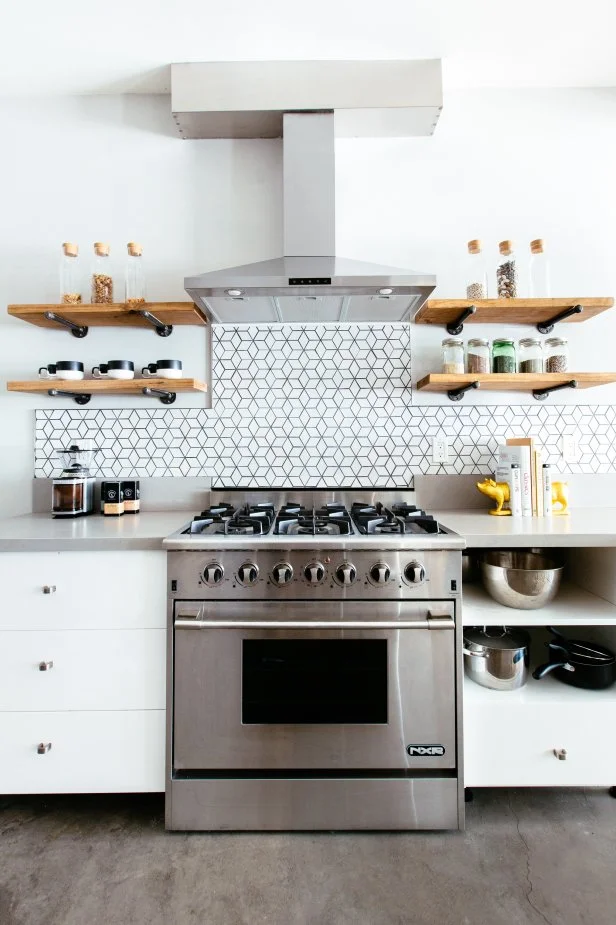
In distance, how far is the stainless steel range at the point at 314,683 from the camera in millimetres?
1486

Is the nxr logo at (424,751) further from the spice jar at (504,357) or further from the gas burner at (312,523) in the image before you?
the spice jar at (504,357)

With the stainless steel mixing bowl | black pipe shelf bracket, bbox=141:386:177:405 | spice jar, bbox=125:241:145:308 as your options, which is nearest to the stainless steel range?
the stainless steel mixing bowl

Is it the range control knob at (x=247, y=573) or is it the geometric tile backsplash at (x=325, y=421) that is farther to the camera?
the geometric tile backsplash at (x=325, y=421)

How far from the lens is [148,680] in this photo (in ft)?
4.97

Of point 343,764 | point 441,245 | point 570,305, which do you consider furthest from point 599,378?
point 343,764

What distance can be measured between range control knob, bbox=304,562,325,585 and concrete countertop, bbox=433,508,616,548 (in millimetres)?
482

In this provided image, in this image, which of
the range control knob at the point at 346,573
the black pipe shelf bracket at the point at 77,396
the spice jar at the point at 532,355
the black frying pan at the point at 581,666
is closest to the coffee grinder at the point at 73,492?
the black pipe shelf bracket at the point at 77,396

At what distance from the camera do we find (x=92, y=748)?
1518 mm

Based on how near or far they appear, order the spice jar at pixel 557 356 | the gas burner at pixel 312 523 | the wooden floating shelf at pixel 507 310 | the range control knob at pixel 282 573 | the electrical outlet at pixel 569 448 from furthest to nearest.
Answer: the electrical outlet at pixel 569 448, the spice jar at pixel 557 356, the wooden floating shelf at pixel 507 310, the gas burner at pixel 312 523, the range control knob at pixel 282 573

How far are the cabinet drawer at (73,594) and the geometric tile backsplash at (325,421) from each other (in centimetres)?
73

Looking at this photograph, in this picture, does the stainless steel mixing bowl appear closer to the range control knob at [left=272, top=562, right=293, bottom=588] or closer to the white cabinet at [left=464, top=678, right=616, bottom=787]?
the white cabinet at [left=464, top=678, right=616, bottom=787]

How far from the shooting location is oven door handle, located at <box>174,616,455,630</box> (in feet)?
4.85

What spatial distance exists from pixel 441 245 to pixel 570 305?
64 cm

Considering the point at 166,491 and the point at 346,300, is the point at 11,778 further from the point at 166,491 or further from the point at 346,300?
the point at 346,300
